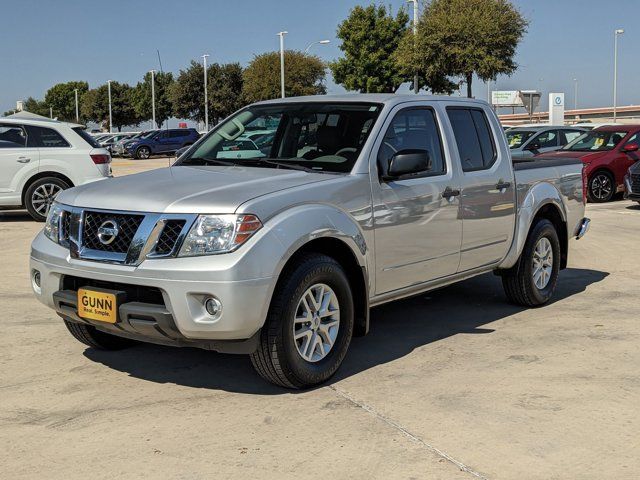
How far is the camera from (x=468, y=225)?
6379mm

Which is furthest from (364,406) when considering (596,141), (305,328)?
(596,141)

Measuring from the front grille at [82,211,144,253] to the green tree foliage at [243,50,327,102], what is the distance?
2402 inches

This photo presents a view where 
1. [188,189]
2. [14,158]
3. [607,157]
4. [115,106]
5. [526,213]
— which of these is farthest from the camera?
[115,106]

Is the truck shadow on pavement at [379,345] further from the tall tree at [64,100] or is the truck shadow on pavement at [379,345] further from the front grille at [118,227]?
the tall tree at [64,100]

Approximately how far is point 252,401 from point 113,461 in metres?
1.06

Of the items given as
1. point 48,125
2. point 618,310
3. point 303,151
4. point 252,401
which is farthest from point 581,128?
point 252,401

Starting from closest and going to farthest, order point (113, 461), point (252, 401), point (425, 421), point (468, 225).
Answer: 1. point (113, 461)
2. point (425, 421)
3. point (252, 401)
4. point (468, 225)

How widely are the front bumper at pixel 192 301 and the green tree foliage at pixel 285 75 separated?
61.4m

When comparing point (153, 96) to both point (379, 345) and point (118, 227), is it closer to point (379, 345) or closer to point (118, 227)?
point (379, 345)

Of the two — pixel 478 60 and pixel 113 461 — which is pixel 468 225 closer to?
pixel 113 461

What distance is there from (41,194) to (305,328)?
10048 millimetres

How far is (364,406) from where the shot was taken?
4.79m

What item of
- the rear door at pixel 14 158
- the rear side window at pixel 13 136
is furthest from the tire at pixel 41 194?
the rear side window at pixel 13 136

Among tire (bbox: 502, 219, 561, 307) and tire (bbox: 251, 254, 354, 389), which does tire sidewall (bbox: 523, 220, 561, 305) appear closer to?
tire (bbox: 502, 219, 561, 307)
